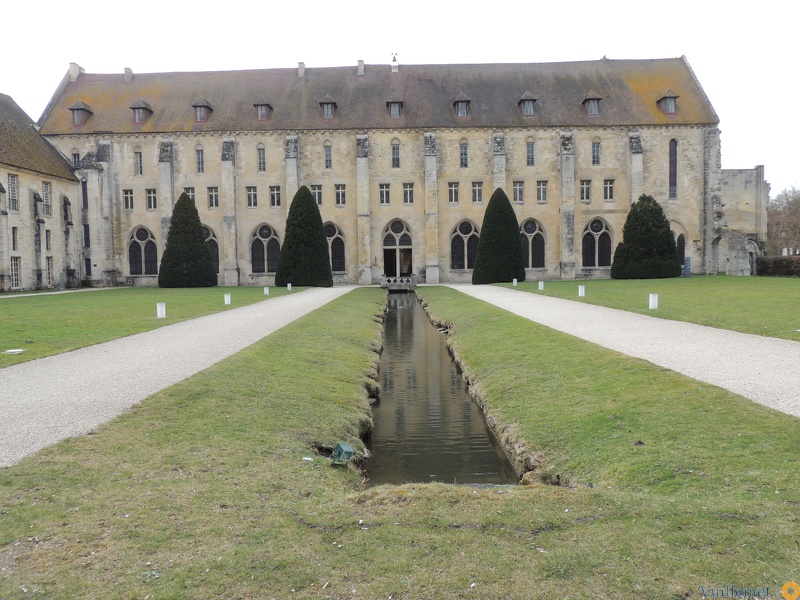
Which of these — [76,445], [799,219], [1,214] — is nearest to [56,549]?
[76,445]

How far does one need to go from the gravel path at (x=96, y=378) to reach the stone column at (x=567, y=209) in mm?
32988

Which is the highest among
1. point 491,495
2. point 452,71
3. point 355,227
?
point 452,71

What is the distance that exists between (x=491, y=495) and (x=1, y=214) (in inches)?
1546

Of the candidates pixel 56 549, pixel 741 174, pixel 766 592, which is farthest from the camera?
pixel 741 174

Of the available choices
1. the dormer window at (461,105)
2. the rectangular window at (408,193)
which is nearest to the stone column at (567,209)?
the dormer window at (461,105)

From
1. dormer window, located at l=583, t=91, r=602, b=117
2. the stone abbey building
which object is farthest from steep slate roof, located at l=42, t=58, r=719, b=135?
dormer window, located at l=583, t=91, r=602, b=117

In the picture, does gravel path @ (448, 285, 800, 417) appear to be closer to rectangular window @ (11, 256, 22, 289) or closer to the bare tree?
rectangular window @ (11, 256, 22, 289)

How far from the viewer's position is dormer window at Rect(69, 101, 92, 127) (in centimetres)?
4538

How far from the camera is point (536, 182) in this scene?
46.7 m

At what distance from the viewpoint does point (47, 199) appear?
41281 mm

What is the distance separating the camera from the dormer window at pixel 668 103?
45.4 metres

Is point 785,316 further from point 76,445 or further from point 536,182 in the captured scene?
point 536,182

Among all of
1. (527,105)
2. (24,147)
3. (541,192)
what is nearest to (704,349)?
(541,192)

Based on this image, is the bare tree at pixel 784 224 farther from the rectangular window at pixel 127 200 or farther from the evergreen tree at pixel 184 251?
the rectangular window at pixel 127 200
